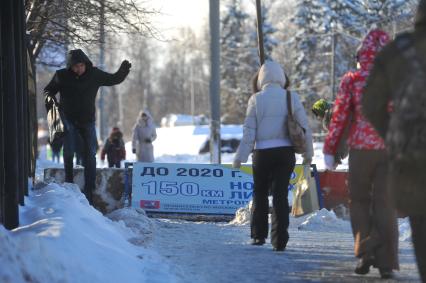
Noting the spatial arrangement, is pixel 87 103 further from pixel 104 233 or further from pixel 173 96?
pixel 173 96

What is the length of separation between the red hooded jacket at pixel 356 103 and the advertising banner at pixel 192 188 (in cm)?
562

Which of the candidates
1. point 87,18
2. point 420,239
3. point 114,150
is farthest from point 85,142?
point 114,150

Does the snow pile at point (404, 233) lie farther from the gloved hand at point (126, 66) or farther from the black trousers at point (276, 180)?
the gloved hand at point (126, 66)

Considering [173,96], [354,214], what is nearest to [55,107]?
[354,214]

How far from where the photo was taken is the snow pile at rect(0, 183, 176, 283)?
16.6 ft

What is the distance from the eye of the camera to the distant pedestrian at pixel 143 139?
19422 mm

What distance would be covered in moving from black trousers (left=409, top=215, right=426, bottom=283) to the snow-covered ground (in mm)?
1150

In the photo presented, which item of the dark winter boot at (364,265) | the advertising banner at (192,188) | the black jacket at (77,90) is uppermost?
the black jacket at (77,90)

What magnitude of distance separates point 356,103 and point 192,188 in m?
5.98

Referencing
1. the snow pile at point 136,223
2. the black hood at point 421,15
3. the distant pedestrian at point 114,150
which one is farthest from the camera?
the distant pedestrian at point 114,150

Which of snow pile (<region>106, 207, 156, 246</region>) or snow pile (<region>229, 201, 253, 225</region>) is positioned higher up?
snow pile (<region>106, 207, 156, 246</region>)

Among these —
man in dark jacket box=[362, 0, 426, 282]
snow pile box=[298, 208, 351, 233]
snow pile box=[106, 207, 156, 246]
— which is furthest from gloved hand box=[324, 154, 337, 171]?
snow pile box=[298, 208, 351, 233]

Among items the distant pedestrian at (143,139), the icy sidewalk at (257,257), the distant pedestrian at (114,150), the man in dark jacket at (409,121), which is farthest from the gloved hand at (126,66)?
the distant pedestrian at (114,150)

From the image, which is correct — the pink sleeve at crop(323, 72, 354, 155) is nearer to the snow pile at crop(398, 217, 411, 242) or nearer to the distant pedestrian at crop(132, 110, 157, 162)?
the snow pile at crop(398, 217, 411, 242)
